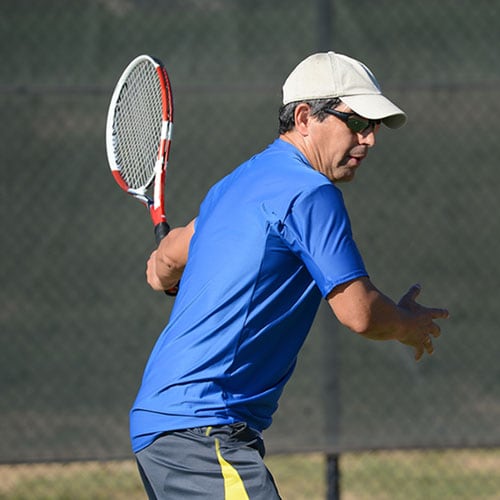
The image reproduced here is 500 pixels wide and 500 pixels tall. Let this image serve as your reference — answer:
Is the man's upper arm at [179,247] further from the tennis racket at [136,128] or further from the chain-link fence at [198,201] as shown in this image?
the chain-link fence at [198,201]

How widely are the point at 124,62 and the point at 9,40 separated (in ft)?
1.69

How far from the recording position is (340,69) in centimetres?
290

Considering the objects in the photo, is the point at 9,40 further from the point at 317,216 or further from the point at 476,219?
the point at 317,216

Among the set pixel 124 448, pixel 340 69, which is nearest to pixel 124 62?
pixel 124 448

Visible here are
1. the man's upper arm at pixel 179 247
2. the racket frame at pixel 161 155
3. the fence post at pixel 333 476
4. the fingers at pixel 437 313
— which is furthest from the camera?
the fence post at pixel 333 476

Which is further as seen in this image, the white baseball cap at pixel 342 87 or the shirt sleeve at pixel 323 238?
the white baseball cap at pixel 342 87

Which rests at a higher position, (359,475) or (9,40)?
(9,40)

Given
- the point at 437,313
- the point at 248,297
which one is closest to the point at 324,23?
the point at 437,313

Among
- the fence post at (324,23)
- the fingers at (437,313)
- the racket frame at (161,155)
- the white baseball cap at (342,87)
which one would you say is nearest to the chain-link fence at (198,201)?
the fence post at (324,23)

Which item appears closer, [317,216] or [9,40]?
[317,216]

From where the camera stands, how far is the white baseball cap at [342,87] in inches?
112

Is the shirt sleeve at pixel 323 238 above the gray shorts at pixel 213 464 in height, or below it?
above

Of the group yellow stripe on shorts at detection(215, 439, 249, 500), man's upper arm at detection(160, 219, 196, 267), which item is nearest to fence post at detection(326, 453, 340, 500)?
man's upper arm at detection(160, 219, 196, 267)

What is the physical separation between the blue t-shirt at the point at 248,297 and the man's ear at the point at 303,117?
0.39 feet
